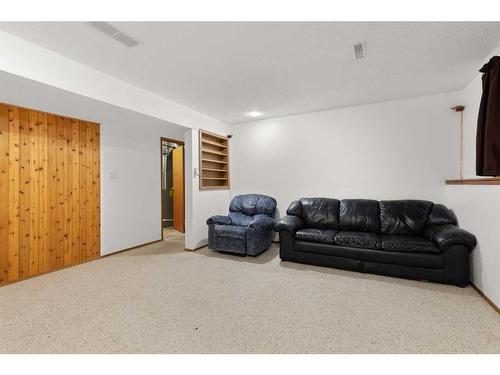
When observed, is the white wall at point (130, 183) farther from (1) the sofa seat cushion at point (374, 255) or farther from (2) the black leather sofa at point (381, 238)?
(1) the sofa seat cushion at point (374, 255)

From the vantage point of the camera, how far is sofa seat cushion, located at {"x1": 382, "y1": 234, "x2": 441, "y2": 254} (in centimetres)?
266

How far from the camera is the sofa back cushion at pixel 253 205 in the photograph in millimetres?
4387

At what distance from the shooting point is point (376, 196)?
3.85 metres

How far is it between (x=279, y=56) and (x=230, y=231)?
101 inches

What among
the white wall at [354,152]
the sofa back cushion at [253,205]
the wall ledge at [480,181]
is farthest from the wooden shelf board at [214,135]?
the wall ledge at [480,181]

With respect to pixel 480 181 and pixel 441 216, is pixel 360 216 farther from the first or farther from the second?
pixel 480 181

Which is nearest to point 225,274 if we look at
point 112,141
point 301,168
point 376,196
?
point 301,168

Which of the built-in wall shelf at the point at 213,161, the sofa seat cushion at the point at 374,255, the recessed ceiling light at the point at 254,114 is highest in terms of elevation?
the recessed ceiling light at the point at 254,114

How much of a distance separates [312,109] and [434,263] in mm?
2857

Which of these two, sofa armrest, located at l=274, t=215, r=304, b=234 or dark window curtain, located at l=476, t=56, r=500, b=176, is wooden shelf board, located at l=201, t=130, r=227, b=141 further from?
dark window curtain, located at l=476, t=56, r=500, b=176

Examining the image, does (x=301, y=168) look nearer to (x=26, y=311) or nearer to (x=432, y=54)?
(x=432, y=54)

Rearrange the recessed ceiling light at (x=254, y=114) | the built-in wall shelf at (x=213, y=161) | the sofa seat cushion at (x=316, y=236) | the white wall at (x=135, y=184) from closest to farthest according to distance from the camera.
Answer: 1. the sofa seat cushion at (x=316, y=236)
2. the white wall at (x=135, y=184)
3. the recessed ceiling light at (x=254, y=114)
4. the built-in wall shelf at (x=213, y=161)

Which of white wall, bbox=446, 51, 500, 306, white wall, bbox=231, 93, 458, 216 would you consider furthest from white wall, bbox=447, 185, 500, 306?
white wall, bbox=231, 93, 458, 216

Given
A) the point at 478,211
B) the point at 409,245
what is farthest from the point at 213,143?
the point at 478,211
